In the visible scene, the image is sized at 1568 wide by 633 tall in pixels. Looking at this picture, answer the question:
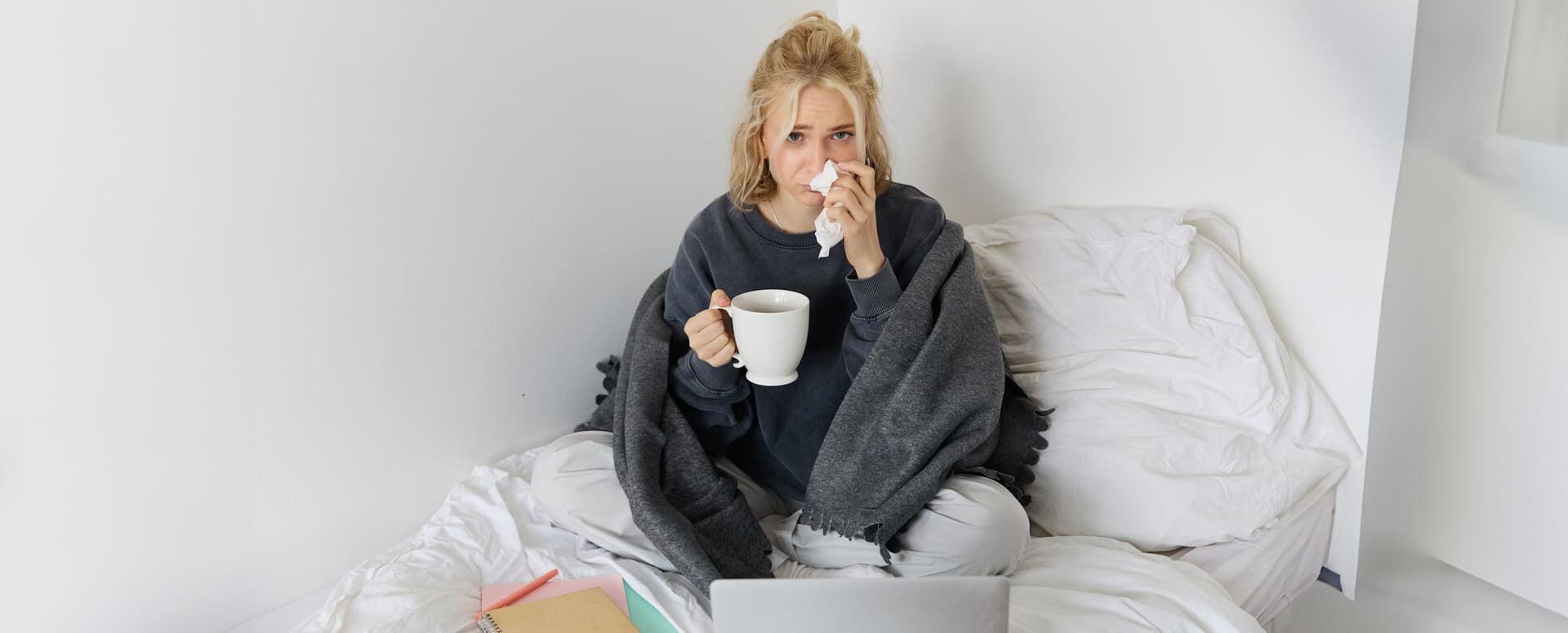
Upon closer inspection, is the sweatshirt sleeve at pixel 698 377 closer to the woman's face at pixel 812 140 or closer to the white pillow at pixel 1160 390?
the woman's face at pixel 812 140

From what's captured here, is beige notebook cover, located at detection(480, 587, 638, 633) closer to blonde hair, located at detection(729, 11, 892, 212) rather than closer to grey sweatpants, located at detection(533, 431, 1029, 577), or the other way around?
grey sweatpants, located at detection(533, 431, 1029, 577)

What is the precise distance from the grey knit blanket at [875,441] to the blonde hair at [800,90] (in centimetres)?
19

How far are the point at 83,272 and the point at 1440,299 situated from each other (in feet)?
5.57

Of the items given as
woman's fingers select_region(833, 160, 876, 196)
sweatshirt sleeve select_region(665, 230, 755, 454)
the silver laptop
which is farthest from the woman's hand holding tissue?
the silver laptop

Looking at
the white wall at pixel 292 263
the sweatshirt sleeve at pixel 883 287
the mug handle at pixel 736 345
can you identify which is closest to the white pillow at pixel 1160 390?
the sweatshirt sleeve at pixel 883 287

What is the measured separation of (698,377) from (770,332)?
0.94 ft

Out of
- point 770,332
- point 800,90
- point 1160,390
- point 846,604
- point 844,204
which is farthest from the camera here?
point 1160,390

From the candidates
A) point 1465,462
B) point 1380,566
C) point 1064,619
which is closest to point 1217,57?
point 1465,462

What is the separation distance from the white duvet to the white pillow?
80 millimetres

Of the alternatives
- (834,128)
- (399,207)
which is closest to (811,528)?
(834,128)

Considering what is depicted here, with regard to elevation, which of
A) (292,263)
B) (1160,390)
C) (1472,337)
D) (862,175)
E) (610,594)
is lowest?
(610,594)

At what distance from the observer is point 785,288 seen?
157cm

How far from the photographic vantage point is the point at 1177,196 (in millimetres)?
1726

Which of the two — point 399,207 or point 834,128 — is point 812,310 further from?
point 399,207
